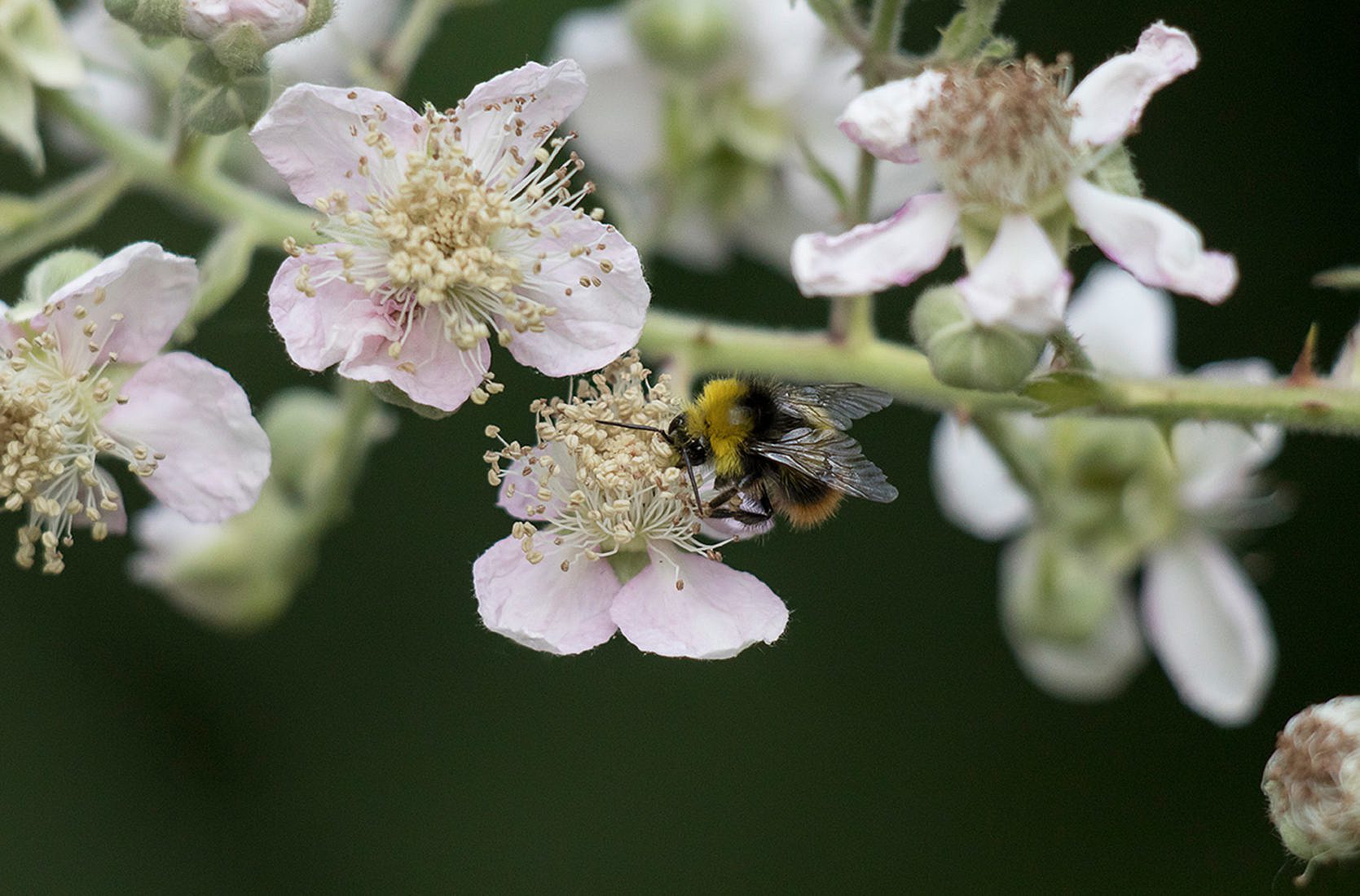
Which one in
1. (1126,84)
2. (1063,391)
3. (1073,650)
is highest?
(1126,84)

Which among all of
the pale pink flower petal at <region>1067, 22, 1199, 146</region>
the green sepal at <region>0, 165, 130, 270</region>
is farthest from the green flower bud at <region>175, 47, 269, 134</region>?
the pale pink flower petal at <region>1067, 22, 1199, 146</region>

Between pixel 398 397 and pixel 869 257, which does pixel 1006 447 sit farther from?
pixel 398 397

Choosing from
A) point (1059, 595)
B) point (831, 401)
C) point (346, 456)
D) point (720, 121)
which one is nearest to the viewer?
point (831, 401)

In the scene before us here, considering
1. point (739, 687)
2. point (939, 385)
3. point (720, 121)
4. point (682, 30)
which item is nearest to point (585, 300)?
point (939, 385)

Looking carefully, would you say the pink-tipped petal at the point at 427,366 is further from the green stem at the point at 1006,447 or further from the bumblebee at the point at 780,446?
the green stem at the point at 1006,447

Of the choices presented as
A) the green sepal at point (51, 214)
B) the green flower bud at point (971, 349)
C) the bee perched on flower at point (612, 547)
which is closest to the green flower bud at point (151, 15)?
the green sepal at point (51, 214)

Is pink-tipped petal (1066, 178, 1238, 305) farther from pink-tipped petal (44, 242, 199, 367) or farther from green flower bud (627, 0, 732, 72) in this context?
green flower bud (627, 0, 732, 72)
